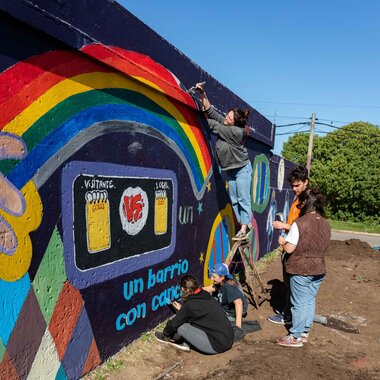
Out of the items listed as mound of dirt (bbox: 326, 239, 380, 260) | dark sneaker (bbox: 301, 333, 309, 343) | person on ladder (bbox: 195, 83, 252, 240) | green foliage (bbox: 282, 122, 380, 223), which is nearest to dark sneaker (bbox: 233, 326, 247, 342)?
dark sneaker (bbox: 301, 333, 309, 343)

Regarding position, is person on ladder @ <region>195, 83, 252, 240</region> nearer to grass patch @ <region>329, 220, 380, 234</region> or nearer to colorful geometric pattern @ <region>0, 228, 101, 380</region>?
colorful geometric pattern @ <region>0, 228, 101, 380</region>

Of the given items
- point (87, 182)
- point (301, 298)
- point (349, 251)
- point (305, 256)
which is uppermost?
point (87, 182)

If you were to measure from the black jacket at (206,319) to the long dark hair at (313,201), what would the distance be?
1.50m

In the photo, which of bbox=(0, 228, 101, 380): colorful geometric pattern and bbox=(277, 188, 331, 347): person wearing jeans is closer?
bbox=(0, 228, 101, 380): colorful geometric pattern

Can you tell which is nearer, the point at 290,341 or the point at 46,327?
the point at 46,327

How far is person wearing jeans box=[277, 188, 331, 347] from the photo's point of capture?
415 centimetres

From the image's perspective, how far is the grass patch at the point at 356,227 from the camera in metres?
22.7

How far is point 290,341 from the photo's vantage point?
168 inches

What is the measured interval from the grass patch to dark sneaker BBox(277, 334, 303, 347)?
1977 cm

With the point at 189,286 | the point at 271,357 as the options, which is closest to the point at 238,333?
the point at 271,357

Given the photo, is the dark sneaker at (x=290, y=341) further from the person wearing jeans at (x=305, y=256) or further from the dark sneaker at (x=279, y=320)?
the dark sneaker at (x=279, y=320)

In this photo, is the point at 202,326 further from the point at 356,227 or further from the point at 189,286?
the point at 356,227

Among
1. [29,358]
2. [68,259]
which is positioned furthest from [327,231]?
[29,358]

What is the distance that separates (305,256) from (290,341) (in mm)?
995
